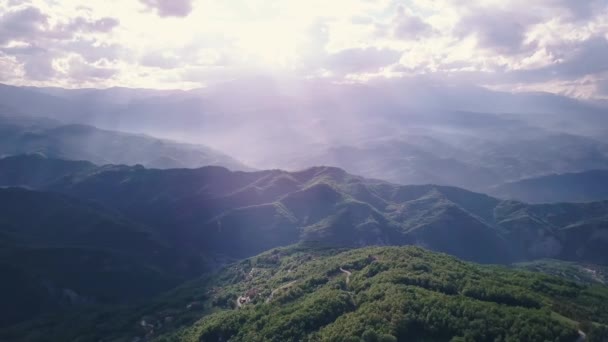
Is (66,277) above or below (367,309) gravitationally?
below

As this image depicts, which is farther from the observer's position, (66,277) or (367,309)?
(66,277)

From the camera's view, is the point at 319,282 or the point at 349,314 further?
the point at 319,282

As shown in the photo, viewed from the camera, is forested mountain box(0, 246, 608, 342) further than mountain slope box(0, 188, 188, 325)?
No

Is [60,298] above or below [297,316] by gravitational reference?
below

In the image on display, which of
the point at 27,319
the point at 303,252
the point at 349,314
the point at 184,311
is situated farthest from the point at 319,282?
the point at 27,319

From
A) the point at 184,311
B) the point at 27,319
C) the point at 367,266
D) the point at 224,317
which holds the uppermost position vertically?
the point at 367,266

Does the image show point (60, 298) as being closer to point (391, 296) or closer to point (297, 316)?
point (297, 316)

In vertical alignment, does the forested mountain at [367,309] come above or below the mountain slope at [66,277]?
above

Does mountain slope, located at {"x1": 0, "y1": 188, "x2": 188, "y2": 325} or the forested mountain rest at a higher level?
the forested mountain
